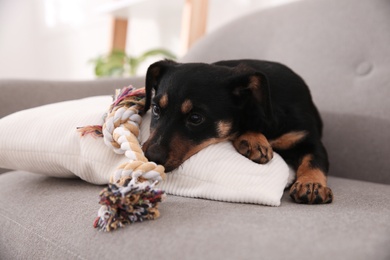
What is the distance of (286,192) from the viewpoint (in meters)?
1.28

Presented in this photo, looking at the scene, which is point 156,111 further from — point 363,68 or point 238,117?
point 363,68

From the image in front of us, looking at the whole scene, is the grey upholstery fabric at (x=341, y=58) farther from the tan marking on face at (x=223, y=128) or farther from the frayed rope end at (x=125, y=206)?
the frayed rope end at (x=125, y=206)

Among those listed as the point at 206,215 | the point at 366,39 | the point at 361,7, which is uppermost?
the point at 361,7

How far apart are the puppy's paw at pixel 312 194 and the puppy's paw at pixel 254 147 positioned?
0.41ft

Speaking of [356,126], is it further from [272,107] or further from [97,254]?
[97,254]

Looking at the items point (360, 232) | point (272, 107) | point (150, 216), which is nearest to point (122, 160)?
point (150, 216)

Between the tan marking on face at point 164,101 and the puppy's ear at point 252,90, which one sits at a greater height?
the puppy's ear at point 252,90

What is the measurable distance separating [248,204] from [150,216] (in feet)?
0.87

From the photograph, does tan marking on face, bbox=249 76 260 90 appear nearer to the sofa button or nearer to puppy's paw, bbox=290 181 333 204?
puppy's paw, bbox=290 181 333 204

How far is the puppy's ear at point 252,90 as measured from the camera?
4.25 ft

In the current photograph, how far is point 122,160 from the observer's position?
120 centimetres

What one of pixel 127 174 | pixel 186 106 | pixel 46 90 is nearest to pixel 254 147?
pixel 186 106

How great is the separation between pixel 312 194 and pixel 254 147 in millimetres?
218

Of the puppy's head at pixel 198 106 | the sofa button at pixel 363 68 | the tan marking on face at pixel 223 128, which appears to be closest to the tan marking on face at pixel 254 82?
the puppy's head at pixel 198 106
